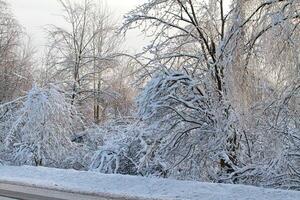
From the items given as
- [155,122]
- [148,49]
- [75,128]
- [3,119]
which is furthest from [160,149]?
[3,119]

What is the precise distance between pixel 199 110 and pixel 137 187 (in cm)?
766

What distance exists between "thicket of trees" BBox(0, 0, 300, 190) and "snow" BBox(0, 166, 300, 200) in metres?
3.50

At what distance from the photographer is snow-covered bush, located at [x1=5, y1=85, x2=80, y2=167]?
20.2 m

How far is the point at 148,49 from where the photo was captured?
58.9ft

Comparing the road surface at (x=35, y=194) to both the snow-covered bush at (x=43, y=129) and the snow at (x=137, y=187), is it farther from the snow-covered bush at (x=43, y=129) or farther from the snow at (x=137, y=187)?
the snow-covered bush at (x=43, y=129)

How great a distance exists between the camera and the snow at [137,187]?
8.07m

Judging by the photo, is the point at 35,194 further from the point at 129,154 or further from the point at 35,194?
the point at 129,154

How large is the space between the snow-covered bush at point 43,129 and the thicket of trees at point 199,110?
5 cm

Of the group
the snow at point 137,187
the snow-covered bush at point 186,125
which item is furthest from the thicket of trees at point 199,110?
the snow at point 137,187

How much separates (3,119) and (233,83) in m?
14.2

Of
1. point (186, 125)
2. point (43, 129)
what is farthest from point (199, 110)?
point (43, 129)

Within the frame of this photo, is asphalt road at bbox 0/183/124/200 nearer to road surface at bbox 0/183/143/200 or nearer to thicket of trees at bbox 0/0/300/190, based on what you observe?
road surface at bbox 0/183/143/200

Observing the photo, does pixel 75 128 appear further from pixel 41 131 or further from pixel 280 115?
pixel 280 115

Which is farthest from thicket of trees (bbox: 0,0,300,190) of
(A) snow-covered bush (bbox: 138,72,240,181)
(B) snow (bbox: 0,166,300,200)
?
(B) snow (bbox: 0,166,300,200)
